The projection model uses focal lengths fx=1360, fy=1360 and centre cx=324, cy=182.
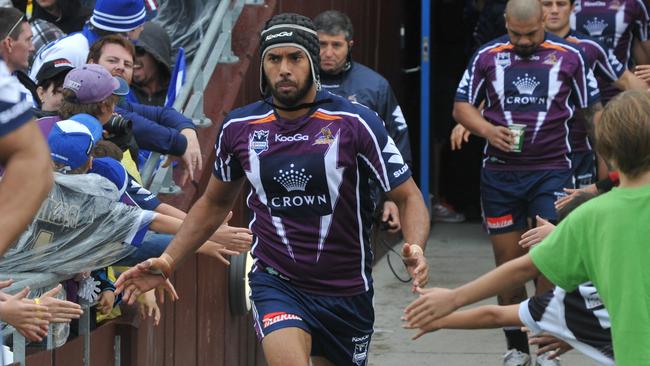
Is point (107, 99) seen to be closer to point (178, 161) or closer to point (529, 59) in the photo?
point (178, 161)

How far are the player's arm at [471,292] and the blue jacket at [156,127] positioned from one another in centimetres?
252

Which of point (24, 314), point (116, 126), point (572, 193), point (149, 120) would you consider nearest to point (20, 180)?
point (24, 314)

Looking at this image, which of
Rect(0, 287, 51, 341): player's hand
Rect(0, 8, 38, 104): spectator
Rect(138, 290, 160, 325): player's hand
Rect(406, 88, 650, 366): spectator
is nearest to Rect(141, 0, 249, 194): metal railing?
Rect(0, 8, 38, 104): spectator

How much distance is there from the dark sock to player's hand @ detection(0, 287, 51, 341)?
4.40 meters

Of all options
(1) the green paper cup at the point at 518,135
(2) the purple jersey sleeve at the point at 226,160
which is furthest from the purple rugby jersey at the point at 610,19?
(2) the purple jersey sleeve at the point at 226,160

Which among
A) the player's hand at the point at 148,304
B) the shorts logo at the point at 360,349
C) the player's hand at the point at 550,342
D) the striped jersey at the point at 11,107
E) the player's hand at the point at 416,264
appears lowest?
the shorts logo at the point at 360,349

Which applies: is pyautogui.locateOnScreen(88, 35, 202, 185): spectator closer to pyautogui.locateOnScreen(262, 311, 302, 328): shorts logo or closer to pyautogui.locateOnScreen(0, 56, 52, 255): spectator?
pyautogui.locateOnScreen(262, 311, 302, 328): shorts logo

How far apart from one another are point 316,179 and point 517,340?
3077 millimetres

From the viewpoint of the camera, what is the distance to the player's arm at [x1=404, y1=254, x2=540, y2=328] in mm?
4590

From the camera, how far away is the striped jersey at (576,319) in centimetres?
473

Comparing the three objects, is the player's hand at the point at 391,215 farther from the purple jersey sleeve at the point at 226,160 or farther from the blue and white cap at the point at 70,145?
the blue and white cap at the point at 70,145

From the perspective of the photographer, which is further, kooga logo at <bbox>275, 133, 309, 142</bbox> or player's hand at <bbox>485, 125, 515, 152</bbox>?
player's hand at <bbox>485, 125, 515, 152</bbox>

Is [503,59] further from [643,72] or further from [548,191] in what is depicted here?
[643,72]

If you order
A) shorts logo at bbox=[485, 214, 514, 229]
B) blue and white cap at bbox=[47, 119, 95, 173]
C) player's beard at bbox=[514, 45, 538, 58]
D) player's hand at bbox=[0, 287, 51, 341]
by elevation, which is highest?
blue and white cap at bbox=[47, 119, 95, 173]
